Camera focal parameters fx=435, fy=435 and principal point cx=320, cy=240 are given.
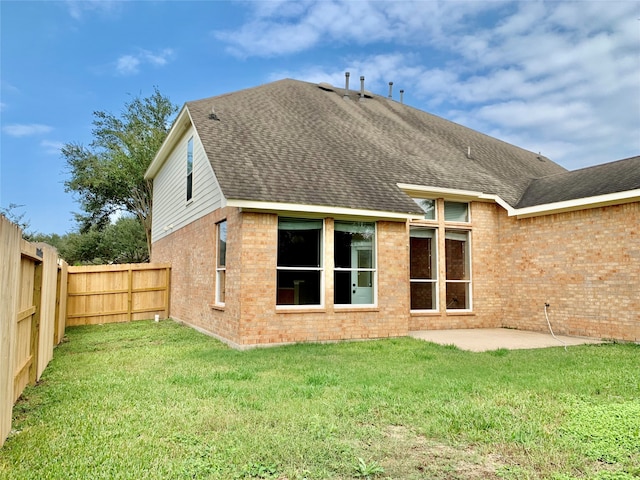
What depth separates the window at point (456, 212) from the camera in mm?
11977

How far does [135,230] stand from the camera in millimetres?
34969

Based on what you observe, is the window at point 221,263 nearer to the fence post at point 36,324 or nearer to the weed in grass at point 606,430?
the fence post at point 36,324

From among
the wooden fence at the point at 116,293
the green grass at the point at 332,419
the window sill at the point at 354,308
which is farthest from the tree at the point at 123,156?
the green grass at the point at 332,419

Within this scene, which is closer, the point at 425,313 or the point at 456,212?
the point at 425,313

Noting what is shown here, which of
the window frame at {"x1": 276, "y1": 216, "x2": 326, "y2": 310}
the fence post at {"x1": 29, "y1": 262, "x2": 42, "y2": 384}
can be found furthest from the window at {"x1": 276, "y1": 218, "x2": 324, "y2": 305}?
the fence post at {"x1": 29, "y1": 262, "x2": 42, "y2": 384}

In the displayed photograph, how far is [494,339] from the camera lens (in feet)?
32.5

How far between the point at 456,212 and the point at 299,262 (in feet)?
16.8

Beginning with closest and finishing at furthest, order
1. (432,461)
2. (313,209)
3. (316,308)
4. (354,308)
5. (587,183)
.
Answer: (432,461)
(313,209)
(316,308)
(354,308)
(587,183)

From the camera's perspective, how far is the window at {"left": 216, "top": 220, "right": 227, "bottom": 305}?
405 inches

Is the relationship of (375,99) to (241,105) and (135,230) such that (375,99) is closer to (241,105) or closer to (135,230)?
(241,105)

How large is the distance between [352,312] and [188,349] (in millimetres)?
3568

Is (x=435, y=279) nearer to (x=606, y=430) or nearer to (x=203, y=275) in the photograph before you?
(x=203, y=275)

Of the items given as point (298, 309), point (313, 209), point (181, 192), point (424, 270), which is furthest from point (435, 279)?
point (181, 192)

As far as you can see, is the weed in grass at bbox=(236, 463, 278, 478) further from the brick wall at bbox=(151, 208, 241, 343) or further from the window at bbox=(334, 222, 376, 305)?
the window at bbox=(334, 222, 376, 305)
